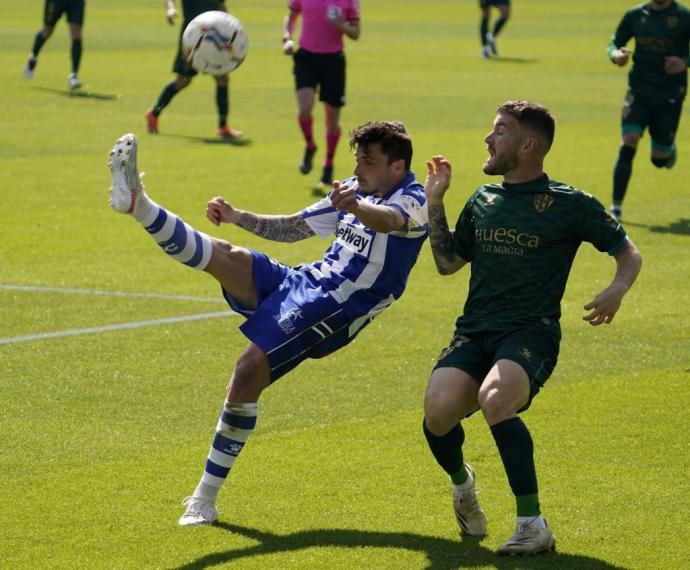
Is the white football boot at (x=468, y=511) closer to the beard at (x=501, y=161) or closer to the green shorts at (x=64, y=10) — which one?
the beard at (x=501, y=161)

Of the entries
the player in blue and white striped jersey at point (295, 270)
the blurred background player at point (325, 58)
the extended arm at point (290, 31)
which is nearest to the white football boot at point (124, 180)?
the player in blue and white striped jersey at point (295, 270)

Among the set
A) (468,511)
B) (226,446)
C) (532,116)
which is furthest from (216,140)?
(468,511)

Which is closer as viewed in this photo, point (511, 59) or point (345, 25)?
point (345, 25)

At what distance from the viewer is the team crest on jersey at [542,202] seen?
627cm

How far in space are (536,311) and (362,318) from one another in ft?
3.29

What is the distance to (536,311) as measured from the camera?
6254 mm

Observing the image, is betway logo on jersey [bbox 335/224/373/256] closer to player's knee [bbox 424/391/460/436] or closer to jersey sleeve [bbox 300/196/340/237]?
jersey sleeve [bbox 300/196/340/237]

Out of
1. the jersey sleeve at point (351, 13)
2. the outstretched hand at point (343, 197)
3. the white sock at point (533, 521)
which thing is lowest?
the white sock at point (533, 521)

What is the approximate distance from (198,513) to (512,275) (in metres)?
1.83

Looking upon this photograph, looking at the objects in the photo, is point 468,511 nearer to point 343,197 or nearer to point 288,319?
point 288,319

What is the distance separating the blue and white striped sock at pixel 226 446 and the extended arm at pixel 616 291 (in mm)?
1647

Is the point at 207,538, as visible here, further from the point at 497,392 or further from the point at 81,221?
the point at 81,221

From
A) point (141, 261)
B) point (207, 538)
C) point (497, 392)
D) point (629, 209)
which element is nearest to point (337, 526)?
point (207, 538)

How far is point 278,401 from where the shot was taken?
845 centimetres
